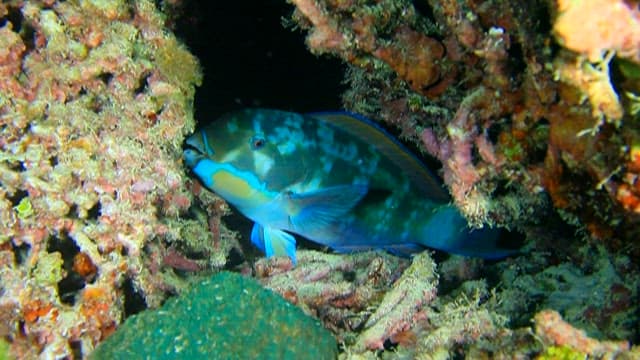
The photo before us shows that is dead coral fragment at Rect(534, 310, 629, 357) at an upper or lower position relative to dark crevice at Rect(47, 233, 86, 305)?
upper

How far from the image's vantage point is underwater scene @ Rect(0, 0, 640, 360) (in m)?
2.08

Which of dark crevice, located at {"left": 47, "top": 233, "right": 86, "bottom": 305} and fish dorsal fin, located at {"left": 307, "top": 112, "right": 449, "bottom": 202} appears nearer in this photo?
dark crevice, located at {"left": 47, "top": 233, "right": 86, "bottom": 305}

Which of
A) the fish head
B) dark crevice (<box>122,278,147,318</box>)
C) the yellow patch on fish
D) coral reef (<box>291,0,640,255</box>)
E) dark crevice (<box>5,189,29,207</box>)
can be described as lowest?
dark crevice (<box>122,278,147,318</box>)

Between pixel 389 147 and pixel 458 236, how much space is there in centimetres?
83

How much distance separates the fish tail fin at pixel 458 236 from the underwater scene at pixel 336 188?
16 mm

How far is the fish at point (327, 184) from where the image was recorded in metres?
3.23

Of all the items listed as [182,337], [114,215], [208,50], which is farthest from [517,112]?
[208,50]

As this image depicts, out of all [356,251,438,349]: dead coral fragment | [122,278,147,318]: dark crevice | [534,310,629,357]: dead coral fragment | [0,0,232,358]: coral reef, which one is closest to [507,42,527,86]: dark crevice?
[534,310,629,357]: dead coral fragment

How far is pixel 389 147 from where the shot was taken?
367 cm

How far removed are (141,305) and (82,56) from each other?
1.39 m

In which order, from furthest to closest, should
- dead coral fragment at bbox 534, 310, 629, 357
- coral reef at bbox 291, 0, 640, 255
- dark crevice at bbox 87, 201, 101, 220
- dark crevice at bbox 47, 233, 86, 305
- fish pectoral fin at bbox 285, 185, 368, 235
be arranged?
fish pectoral fin at bbox 285, 185, 368, 235 → dark crevice at bbox 87, 201, 101, 220 → dark crevice at bbox 47, 233, 86, 305 → dead coral fragment at bbox 534, 310, 629, 357 → coral reef at bbox 291, 0, 640, 255

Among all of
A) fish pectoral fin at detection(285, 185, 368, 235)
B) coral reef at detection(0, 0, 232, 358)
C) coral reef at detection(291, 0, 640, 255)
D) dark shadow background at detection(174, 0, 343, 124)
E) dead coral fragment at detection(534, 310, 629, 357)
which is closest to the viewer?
coral reef at detection(291, 0, 640, 255)

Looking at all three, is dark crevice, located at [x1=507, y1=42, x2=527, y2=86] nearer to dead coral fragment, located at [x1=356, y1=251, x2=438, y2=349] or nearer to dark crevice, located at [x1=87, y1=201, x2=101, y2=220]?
dead coral fragment, located at [x1=356, y1=251, x2=438, y2=349]

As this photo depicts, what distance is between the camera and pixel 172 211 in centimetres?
295
